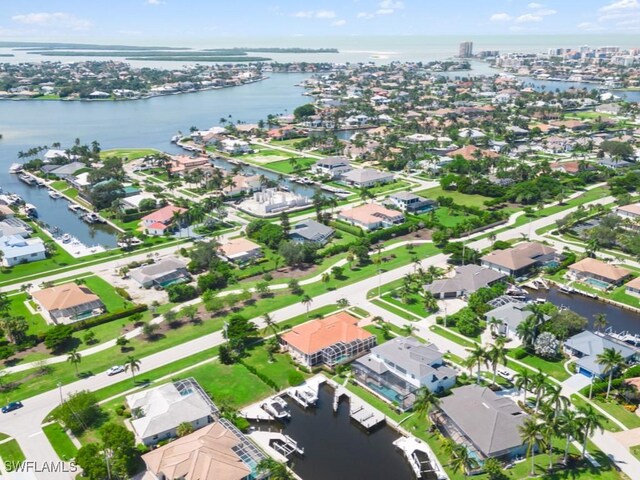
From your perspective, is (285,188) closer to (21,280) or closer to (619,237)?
(21,280)

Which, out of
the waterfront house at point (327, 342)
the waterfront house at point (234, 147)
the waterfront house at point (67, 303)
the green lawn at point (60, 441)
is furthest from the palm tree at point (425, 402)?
the waterfront house at point (234, 147)

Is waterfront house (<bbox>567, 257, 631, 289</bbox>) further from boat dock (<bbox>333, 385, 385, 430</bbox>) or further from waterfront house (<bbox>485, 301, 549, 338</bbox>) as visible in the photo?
boat dock (<bbox>333, 385, 385, 430</bbox>)

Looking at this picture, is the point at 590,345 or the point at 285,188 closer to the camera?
the point at 590,345

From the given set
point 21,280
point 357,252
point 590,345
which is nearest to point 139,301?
point 21,280

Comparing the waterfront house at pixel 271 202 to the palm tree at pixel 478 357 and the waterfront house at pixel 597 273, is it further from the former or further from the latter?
the palm tree at pixel 478 357

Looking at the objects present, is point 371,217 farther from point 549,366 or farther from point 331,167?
point 549,366
